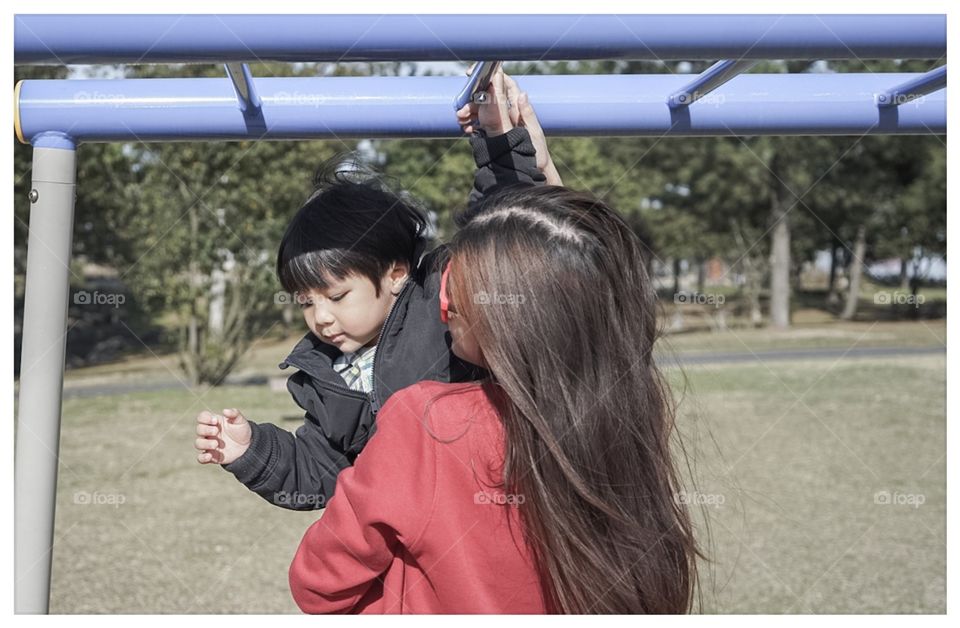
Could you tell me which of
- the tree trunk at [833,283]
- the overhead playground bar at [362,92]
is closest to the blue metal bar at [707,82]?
the overhead playground bar at [362,92]

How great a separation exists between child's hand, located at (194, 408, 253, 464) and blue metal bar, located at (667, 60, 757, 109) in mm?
901

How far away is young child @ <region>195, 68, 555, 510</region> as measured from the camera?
4.54ft

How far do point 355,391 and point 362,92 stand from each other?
0.53 meters

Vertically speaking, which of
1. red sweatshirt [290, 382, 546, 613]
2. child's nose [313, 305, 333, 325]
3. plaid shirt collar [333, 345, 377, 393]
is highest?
child's nose [313, 305, 333, 325]

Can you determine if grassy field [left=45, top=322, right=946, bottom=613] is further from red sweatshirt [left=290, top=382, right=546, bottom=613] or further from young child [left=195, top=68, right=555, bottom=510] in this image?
red sweatshirt [left=290, top=382, right=546, bottom=613]

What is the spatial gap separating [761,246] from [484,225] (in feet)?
63.9

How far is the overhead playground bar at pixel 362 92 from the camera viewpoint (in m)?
1.06

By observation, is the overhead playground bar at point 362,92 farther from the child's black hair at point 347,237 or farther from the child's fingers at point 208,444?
the child's fingers at point 208,444

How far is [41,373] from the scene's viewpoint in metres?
1.47

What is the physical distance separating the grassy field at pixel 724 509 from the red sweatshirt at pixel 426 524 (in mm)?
880

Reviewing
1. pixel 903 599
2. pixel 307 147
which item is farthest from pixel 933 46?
pixel 307 147

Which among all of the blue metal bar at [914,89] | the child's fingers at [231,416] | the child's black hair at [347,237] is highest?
the blue metal bar at [914,89]

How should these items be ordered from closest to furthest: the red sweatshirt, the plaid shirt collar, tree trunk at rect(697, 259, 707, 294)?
the red sweatshirt → the plaid shirt collar → tree trunk at rect(697, 259, 707, 294)

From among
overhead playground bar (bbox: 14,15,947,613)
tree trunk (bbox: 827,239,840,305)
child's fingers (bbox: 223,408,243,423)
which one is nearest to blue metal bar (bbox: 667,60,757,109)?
overhead playground bar (bbox: 14,15,947,613)
